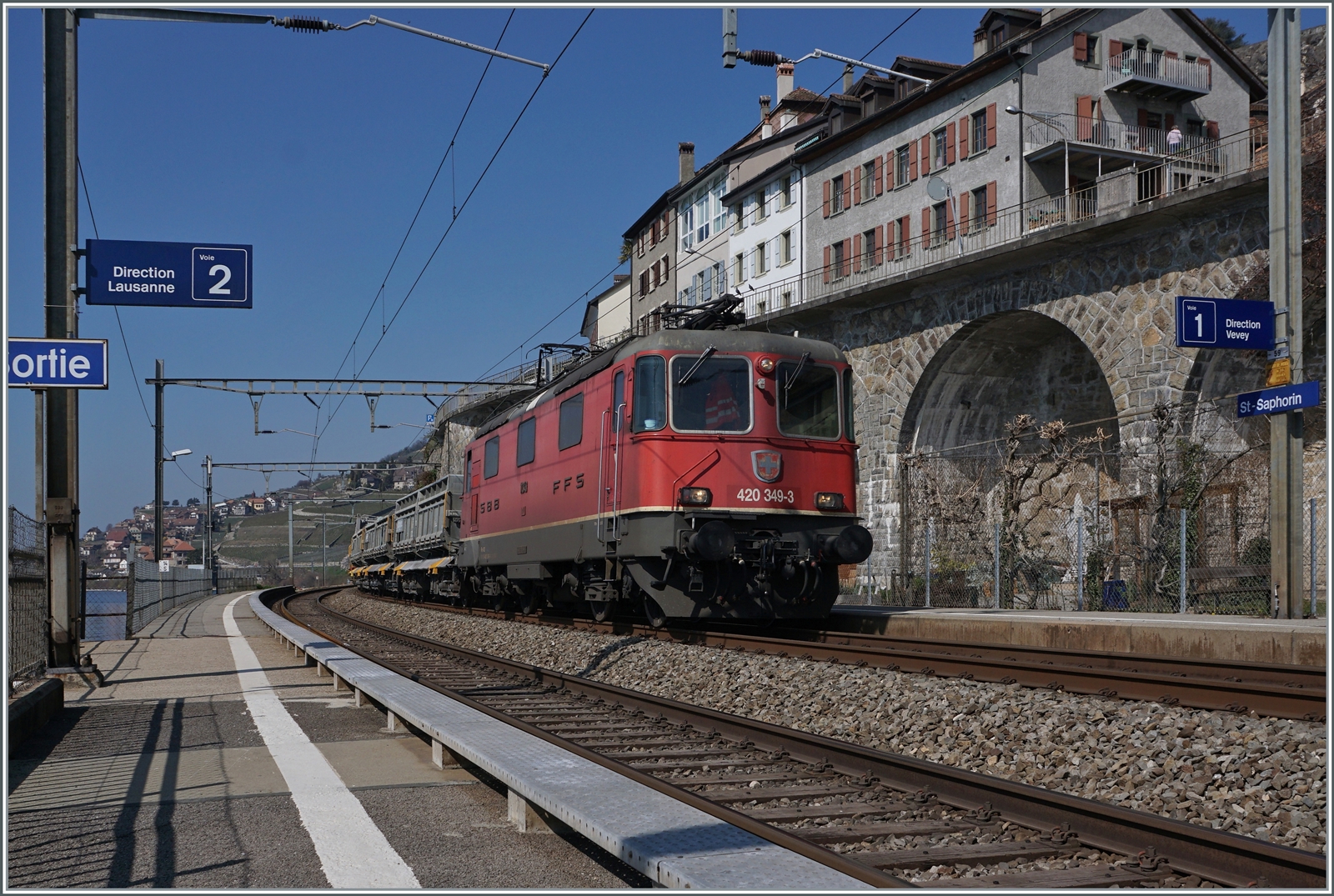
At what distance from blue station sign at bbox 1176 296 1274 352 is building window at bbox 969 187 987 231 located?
20.1 m

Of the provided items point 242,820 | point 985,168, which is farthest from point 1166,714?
point 985,168

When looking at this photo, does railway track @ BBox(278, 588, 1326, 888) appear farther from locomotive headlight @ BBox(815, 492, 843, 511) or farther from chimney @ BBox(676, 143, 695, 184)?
chimney @ BBox(676, 143, 695, 184)

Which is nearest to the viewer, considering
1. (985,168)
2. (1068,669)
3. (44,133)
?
(1068,669)

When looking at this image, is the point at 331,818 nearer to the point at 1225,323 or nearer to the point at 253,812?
the point at 253,812

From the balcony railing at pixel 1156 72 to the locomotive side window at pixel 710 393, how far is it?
25806 mm

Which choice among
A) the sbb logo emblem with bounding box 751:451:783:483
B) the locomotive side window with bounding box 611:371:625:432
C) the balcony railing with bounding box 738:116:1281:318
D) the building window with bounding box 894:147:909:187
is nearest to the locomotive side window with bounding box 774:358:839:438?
the sbb logo emblem with bounding box 751:451:783:483

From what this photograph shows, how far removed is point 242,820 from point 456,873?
1646 millimetres

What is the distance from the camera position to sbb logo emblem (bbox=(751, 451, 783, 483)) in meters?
13.0

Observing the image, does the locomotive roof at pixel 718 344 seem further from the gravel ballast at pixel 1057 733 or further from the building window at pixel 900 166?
the building window at pixel 900 166

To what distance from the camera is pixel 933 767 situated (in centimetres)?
612

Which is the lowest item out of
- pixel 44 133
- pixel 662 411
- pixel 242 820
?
pixel 242 820

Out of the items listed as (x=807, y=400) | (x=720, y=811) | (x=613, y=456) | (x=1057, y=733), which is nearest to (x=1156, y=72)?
(x=807, y=400)

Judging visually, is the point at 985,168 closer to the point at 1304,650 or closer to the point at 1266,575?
the point at 1266,575

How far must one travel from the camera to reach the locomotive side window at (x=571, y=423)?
15141mm
